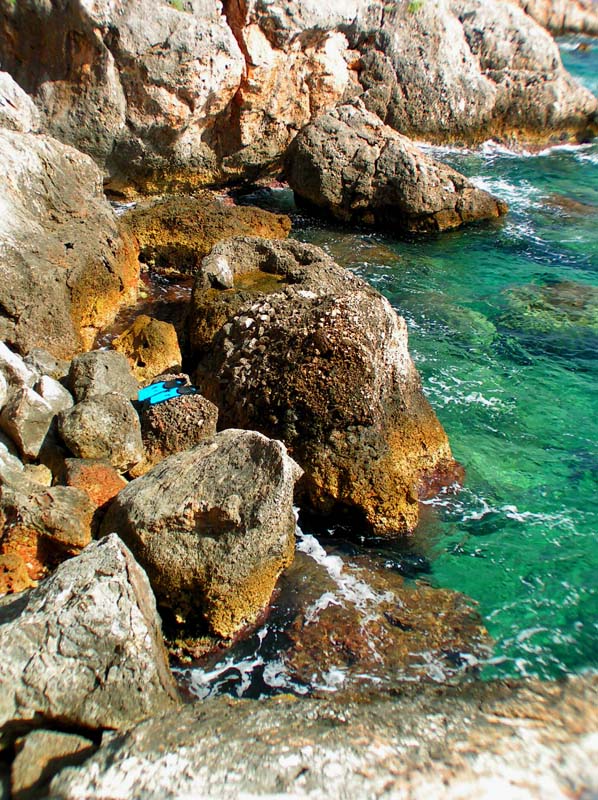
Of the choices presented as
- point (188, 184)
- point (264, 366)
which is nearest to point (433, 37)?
point (188, 184)

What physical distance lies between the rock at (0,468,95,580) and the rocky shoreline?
2 centimetres

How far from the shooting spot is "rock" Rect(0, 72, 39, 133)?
8938 mm

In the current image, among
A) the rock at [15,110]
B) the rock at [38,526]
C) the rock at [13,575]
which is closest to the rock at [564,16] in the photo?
the rock at [15,110]

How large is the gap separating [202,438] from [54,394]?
4.56 ft

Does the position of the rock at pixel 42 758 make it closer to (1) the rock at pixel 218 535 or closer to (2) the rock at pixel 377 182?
(1) the rock at pixel 218 535

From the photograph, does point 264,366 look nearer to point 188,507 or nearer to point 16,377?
point 188,507

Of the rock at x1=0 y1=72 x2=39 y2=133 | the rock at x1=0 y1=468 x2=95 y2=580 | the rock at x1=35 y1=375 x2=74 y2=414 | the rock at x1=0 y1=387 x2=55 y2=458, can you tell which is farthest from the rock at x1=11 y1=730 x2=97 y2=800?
the rock at x1=0 y1=72 x2=39 y2=133

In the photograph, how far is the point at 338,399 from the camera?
573cm

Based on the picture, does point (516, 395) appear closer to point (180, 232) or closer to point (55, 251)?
point (180, 232)

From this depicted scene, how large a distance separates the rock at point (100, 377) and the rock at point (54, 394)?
130 millimetres

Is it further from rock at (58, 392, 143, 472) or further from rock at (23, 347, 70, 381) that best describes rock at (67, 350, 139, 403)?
rock at (58, 392, 143, 472)

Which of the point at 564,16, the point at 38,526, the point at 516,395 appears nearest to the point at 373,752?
the point at 38,526

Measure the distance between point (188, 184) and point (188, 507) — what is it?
1030cm

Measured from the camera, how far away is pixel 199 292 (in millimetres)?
7930
